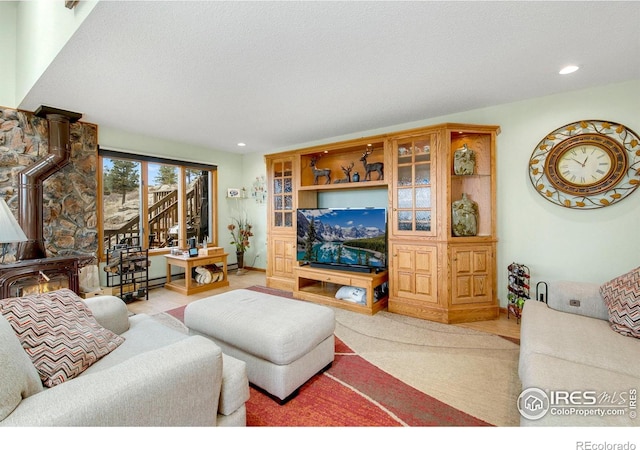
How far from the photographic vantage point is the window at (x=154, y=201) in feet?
13.3

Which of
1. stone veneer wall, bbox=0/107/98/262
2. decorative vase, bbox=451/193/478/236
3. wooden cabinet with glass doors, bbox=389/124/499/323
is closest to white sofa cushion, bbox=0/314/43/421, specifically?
wooden cabinet with glass doors, bbox=389/124/499/323

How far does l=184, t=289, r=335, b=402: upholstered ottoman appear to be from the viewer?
1651 millimetres

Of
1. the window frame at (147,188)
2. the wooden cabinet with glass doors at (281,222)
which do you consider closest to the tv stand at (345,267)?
the wooden cabinet with glass doors at (281,222)

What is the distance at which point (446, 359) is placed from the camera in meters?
2.19

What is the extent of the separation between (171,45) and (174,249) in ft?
10.3

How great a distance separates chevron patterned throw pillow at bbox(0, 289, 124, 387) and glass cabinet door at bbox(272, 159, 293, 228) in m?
2.95

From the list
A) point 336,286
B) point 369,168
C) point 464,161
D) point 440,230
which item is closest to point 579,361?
point 440,230

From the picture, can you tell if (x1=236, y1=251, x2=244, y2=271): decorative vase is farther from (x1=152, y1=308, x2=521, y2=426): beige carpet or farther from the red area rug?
the red area rug

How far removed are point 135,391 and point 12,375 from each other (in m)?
0.37

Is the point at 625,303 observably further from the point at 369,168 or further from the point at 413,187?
the point at 369,168

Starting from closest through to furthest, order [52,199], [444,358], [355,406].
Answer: [355,406], [444,358], [52,199]

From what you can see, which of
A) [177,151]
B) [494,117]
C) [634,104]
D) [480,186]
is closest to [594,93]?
[634,104]

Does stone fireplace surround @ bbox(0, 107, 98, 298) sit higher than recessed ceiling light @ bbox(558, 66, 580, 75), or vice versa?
recessed ceiling light @ bbox(558, 66, 580, 75)

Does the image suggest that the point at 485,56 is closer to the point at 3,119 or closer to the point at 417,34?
the point at 417,34
